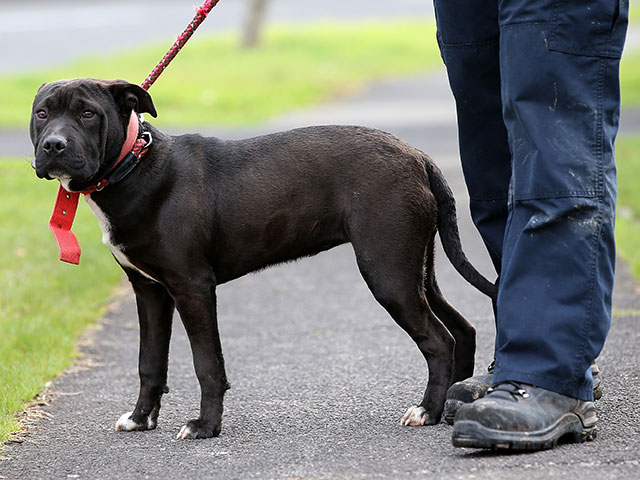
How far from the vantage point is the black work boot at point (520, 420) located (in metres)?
3.30

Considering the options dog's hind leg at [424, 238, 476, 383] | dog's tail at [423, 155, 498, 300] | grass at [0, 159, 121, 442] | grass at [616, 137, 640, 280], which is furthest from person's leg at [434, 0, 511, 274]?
grass at [616, 137, 640, 280]

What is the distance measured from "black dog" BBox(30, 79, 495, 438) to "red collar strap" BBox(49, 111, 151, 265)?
28 mm

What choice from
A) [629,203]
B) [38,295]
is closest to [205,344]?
[38,295]

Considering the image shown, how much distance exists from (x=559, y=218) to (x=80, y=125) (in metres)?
1.78

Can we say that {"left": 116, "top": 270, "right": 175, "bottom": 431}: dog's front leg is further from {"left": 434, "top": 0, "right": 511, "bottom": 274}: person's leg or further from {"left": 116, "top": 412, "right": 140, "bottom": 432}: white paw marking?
{"left": 434, "top": 0, "right": 511, "bottom": 274}: person's leg

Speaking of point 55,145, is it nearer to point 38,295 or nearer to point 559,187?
point 559,187

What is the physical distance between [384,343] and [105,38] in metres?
24.6

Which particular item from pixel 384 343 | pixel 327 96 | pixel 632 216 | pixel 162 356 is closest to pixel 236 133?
pixel 327 96

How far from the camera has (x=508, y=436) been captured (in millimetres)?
3291

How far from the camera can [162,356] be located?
4.26 m

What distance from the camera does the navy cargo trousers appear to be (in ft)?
11.1

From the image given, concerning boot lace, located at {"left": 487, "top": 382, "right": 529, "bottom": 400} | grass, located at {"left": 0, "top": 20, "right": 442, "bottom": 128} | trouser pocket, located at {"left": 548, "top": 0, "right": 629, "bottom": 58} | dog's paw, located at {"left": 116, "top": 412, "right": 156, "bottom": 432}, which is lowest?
grass, located at {"left": 0, "top": 20, "right": 442, "bottom": 128}

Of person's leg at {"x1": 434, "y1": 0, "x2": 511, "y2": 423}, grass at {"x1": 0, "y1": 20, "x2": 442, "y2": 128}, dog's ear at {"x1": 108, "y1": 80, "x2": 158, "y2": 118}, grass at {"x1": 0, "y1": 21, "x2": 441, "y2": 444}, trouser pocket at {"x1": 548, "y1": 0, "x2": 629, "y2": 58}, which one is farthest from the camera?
grass at {"x1": 0, "y1": 20, "x2": 442, "y2": 128}

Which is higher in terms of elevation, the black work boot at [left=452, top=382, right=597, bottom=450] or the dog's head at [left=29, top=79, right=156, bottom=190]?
the dog's head at [left=29, top=79, right=156, bottom=190]
